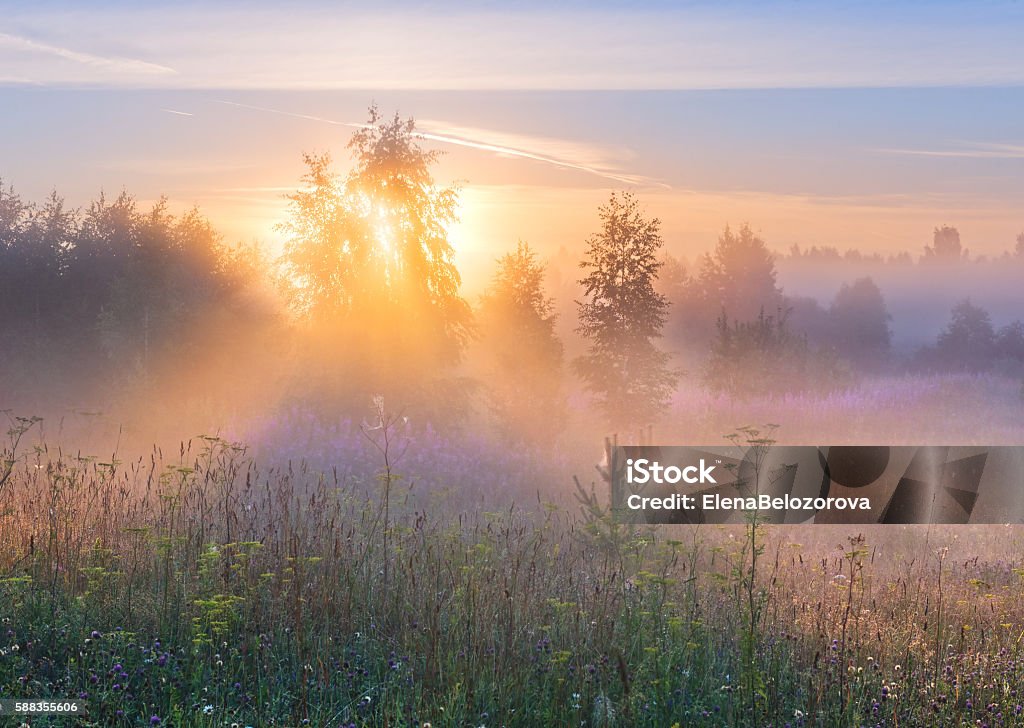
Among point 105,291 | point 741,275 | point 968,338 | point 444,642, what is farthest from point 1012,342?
point 444,642

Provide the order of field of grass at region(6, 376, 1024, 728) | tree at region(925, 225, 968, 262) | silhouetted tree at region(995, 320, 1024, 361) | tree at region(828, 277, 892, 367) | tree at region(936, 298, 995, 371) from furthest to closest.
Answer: tree at region(925, 225, 968, 262)
tree at region(828, 277, 892, 367)
tree at region(936, 298, 995, 371)
silhouetted tree at region(995, 320, 1024, 361)
field of grass at region(6, 376, 1024, 728)

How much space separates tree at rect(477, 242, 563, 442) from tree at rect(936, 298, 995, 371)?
3147 centimetres

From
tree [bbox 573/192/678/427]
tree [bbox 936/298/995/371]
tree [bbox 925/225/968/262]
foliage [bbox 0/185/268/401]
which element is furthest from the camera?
tree [bbox 925/225/968/262]

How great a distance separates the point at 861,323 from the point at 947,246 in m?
36.5

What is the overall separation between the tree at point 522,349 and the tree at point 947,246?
231 ft

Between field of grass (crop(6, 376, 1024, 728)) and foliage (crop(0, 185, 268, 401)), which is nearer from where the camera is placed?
field of grass (crop(6, 376, 1024, 728))

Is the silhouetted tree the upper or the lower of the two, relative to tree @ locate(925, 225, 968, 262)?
lower

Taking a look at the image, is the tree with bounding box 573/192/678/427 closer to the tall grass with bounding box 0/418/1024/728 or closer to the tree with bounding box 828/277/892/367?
the tall grass with bounding box 0/418/1024/728

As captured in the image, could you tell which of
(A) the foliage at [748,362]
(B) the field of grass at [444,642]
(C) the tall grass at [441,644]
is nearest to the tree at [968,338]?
(A) the foliage at [748,362]

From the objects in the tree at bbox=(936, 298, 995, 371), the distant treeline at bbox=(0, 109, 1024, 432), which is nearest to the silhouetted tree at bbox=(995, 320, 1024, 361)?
the tree at bbox=(936, 298, 995, 371)

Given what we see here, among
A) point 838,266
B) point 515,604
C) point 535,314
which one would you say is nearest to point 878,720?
point 515,604

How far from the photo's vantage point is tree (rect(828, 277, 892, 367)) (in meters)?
47.5

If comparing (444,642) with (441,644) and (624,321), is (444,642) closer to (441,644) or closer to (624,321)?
(441,644)

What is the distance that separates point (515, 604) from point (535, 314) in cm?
1409
